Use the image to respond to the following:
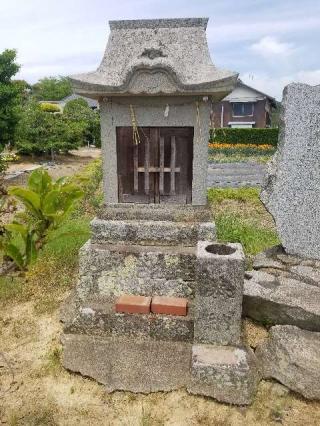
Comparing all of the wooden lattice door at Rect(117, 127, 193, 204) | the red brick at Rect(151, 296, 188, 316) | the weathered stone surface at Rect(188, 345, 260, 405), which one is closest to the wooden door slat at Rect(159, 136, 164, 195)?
the wooden lattice door at Rect(117, 127, 193, 204)

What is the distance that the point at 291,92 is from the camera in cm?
473

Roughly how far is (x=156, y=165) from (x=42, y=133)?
18932mm

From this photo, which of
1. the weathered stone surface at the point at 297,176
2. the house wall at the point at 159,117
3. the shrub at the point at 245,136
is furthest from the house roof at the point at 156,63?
the shrub at the point at 245,136

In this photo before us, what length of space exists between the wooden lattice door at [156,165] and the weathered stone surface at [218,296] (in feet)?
3.92

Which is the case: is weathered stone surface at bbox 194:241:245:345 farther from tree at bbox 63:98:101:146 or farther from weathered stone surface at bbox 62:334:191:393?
tree at bbox 63:98:101:146

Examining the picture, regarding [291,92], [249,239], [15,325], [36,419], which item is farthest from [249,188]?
[36,419]

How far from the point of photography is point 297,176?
16.2 ft

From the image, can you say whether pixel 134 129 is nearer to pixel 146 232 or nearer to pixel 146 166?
pixel 146 166

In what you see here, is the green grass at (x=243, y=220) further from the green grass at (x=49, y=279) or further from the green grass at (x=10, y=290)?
the green grass at (x=10, y=290)

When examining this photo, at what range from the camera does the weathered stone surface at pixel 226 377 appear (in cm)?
332

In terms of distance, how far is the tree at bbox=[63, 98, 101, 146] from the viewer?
2601 centimetres

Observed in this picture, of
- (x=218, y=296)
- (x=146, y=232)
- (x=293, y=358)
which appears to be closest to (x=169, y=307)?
(x=218, y=296)

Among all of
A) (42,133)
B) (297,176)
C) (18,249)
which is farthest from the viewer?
(42,133)

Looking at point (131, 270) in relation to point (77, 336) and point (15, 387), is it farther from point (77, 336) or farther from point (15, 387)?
point (15, 387)
